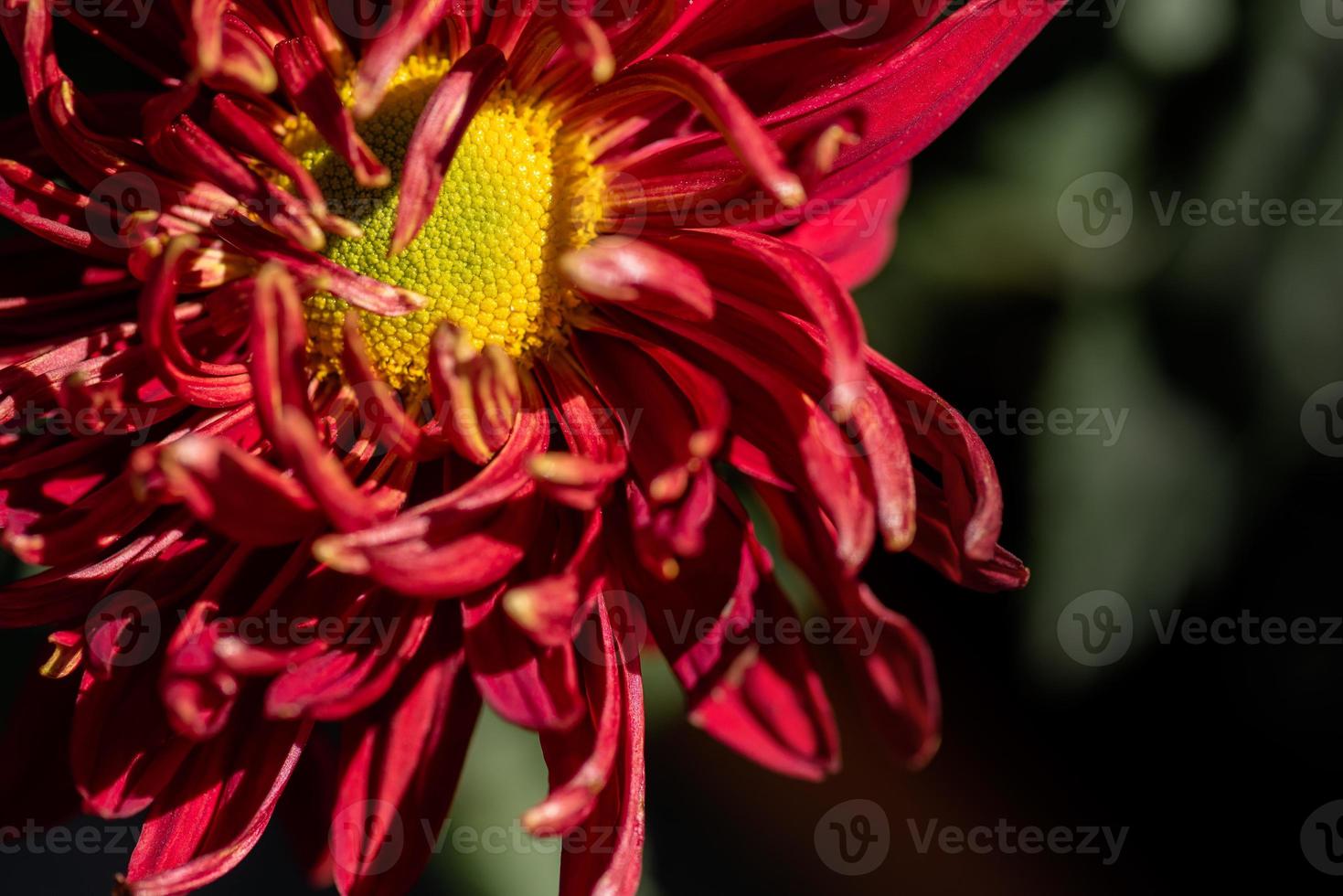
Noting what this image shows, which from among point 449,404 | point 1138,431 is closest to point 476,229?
point 449,404

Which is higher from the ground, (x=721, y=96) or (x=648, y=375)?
(x=721, y=96)

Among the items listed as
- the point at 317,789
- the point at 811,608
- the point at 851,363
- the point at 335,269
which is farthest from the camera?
the point at 811,608

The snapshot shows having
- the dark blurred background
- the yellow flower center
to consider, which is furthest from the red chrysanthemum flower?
the dark blurred background

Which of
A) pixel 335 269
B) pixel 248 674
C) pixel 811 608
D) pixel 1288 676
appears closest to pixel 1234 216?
pixel 1288 676

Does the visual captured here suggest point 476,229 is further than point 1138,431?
No

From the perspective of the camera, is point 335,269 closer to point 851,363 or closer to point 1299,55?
point 851,363

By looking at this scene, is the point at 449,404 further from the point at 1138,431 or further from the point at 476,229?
the point at 1138,431
